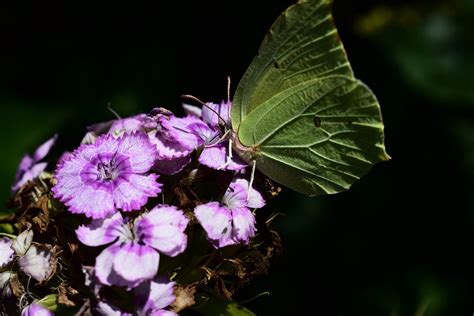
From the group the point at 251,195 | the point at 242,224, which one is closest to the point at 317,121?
the point at 251,195

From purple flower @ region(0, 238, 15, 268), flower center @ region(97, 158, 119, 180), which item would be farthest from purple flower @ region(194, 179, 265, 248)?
purple flower @ region(0, 238, 15, 268)

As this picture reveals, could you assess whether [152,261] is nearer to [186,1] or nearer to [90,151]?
[90,151]

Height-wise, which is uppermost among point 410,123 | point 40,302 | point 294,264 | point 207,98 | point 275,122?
point 275,122

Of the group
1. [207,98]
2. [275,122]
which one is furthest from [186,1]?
[275,122]

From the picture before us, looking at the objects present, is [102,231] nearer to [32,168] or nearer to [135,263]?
[135,263]

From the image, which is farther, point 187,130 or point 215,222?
point 187,130

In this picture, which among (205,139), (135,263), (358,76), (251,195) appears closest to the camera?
(135,263)

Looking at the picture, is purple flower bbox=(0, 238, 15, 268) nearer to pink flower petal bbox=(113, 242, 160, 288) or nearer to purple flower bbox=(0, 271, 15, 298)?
purple flower bbox=(0, 271, 15, 298)
